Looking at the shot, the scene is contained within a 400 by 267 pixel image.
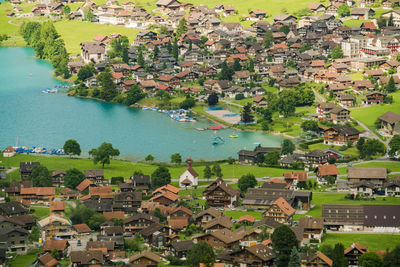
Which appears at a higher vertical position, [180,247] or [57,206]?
[180,247]

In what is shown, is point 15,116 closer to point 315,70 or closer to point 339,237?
point 315,70

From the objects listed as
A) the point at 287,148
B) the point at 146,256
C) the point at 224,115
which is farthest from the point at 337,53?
the point at 146,256

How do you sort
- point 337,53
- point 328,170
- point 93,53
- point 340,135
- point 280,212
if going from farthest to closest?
point 93,53 < point 337,53 < point 340,135 < point 328,170 < point 280,212

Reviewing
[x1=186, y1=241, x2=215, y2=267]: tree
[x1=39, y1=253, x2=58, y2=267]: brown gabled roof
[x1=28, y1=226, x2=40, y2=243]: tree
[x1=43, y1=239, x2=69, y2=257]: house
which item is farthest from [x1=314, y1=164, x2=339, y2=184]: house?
[x1=39, y1=253, x2=58, y2=267]: brown gabled roof

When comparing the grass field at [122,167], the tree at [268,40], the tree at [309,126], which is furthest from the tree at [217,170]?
the tree at [268,40]

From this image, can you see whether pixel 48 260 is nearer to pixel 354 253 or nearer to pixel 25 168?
pixel 354 253
